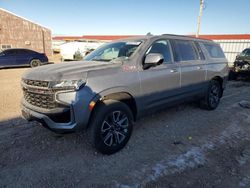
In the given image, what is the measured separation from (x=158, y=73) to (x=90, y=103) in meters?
1.60

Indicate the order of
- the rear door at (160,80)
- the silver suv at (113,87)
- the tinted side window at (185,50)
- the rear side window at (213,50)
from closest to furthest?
the silver suv at (113,87), the rear door at (160,80), the tinted side window at (185,50), the rear side window at (213,50)

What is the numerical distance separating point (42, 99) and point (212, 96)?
460cm

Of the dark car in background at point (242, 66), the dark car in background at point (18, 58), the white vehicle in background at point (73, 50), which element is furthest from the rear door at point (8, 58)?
the dark car in background at point (242, 66)

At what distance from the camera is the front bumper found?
106 inches

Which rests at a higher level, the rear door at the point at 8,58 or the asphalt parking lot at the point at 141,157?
the rear door at the point at 8,58

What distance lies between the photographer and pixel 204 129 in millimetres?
4289

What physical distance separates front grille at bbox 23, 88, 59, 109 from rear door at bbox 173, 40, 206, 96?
2.79 meters

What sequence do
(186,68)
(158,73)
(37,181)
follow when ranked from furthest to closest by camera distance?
(186,68)
(158,73)
(37,181)

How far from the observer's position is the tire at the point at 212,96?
17.7ft

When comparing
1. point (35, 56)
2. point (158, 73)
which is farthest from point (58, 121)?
point (35, 56)

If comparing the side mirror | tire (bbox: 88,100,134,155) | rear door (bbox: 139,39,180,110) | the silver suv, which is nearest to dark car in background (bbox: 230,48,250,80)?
the silver suv

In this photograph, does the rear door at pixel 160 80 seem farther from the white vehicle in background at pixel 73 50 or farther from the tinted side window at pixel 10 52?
the white vehicle in background at pixel 73 50

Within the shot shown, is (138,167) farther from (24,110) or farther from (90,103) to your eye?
(24,110)

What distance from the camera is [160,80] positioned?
3.81 meters
